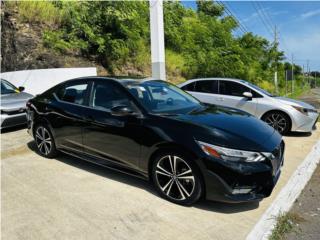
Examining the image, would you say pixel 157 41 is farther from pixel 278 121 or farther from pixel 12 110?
pixel 12 110

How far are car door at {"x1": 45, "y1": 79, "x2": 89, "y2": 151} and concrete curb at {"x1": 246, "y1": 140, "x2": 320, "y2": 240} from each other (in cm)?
287

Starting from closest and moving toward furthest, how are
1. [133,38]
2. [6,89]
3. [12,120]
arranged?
[12,120]
[6,89]
[133,38]

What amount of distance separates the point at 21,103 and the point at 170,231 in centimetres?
655

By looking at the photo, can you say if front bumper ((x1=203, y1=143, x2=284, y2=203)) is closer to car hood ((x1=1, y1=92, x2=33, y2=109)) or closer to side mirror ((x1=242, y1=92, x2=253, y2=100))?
side mirror ((x1=242, y1=92, x2=253, y2=100))

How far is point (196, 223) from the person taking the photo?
3.56m

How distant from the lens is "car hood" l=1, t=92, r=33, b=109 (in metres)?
8.22

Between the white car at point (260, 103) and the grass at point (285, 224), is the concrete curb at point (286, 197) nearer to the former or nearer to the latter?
the grass at point (285, 224)

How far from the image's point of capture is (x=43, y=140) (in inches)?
228

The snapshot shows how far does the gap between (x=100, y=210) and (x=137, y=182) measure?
940 mm

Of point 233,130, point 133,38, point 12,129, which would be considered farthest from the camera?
point 133,38

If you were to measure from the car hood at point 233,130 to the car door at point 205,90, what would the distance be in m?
3.84

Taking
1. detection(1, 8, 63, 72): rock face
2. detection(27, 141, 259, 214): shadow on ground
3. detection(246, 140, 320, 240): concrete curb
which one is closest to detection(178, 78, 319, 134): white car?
detection(246, 140, 320, 240): concrete curb

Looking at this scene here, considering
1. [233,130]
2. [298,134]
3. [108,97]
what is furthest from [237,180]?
[298,134]

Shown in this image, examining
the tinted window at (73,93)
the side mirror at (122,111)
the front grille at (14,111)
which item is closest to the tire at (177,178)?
the side mirror at (122,111)
